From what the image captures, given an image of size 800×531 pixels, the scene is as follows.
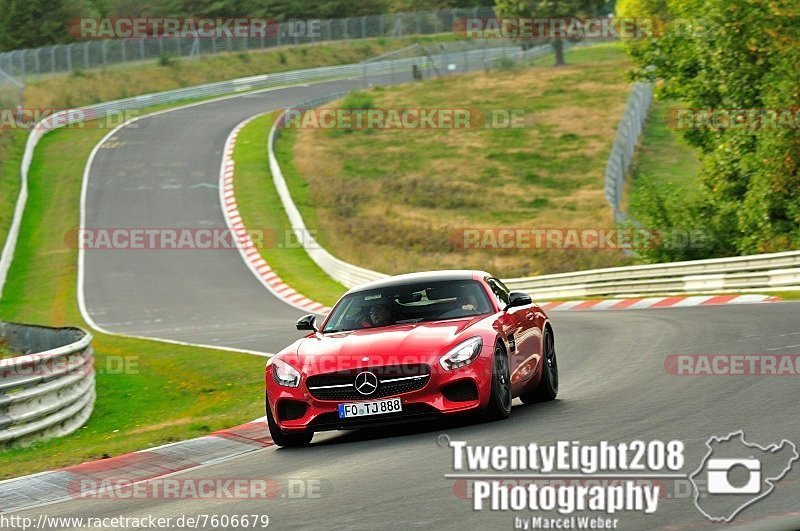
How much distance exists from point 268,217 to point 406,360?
34.8 m

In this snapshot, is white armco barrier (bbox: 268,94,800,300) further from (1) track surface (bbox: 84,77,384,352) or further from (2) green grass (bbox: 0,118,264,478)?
(2) green grass (bbox: 0,118,264,478)

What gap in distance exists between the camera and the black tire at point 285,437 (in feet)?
35.8

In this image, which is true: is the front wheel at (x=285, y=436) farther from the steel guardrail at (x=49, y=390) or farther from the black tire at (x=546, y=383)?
the steel guardrail at (x=49, y=390)

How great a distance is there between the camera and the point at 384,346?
418 inches

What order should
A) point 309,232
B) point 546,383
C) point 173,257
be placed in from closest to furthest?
point 546,383 < point 173,257 < point 309,232

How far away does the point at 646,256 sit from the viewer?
1232 inches

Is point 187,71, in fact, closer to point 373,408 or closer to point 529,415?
point 529,415

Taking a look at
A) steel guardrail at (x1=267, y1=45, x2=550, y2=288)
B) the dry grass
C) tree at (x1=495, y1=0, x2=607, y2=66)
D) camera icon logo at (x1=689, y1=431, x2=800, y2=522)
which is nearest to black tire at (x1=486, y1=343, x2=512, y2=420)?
camera icon logo at (x1=689, y1=431, x2=800, y2=522)

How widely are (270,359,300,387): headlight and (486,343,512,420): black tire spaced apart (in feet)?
5.27

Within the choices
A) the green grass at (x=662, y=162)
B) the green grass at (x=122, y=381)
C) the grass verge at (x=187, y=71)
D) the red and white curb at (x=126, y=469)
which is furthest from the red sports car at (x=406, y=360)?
the grass verge at (x=187, y=71)

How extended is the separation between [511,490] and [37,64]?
6884 centimetres

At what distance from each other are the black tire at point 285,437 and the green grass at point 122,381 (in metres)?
1.63

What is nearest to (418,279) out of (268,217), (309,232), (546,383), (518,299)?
(518,299)

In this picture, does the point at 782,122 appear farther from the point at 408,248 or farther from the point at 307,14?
the point at 307,14
